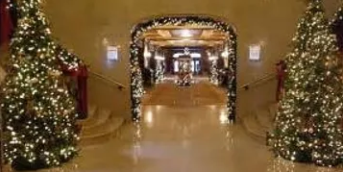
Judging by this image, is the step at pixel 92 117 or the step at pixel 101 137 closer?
the step at pixel 101 137

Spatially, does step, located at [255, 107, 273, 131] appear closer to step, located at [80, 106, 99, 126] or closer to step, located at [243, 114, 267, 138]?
step, located at [243, 114, 267, 138]

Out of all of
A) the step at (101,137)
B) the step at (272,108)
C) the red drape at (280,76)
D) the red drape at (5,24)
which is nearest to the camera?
the red drape at (5,24)

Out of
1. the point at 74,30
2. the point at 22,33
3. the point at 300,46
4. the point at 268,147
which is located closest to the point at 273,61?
the point at 268,147

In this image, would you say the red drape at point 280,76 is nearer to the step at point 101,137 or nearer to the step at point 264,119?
the step at point 264,119

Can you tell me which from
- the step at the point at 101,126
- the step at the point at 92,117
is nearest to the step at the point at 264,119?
the step at the point at 101,126

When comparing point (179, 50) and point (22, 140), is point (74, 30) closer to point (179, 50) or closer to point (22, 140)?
point (22, 140)

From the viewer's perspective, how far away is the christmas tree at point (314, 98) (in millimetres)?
6711

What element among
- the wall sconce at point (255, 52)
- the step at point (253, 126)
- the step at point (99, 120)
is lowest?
the step at point (253, 126)

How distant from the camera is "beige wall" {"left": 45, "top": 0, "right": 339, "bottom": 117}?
10.8 meters

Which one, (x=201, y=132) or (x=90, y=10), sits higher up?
(x=90, y=10)

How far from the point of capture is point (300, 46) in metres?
7.07

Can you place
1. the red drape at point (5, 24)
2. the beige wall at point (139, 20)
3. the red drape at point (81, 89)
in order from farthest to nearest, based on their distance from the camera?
1. the beige wall at point (139, 20)
2. the red drape at point (81, 89)
3. the red drape at point (5, 24)

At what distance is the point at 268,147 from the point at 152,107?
21.9ft

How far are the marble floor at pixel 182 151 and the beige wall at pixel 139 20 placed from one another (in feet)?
5.60
